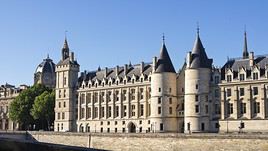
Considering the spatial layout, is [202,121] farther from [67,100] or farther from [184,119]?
[67,100]

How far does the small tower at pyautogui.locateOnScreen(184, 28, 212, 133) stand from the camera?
63000 mm

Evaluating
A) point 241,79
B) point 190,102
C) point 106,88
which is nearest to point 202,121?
point 190,102

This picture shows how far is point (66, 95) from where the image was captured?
86.7 metres

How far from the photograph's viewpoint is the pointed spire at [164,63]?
2697 inches

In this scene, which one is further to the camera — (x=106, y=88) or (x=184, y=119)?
(x=106, y=88)

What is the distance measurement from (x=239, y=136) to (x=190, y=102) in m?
18.9

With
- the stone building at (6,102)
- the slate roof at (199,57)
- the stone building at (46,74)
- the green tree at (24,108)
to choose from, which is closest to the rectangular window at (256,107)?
the slate roof at (199,57)

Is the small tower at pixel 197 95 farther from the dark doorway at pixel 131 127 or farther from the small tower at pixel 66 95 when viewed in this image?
the small tower at pixel 66 95

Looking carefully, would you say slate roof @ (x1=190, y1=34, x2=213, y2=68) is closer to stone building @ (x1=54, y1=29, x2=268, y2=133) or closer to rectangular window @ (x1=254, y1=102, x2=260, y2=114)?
stone building @ (x1=54, y1=29, x2=268, y2=133)

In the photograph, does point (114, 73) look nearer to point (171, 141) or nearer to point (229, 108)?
point (229, 108)

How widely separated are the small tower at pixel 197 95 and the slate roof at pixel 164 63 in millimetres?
4976

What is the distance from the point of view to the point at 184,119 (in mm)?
65750

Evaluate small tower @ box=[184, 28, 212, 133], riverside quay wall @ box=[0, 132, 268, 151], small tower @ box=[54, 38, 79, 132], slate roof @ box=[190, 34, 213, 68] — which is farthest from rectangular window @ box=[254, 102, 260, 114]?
small tower @ box=[54, 38, 79, 132]

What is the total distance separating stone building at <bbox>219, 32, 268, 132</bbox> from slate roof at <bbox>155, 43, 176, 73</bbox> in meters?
9.38
